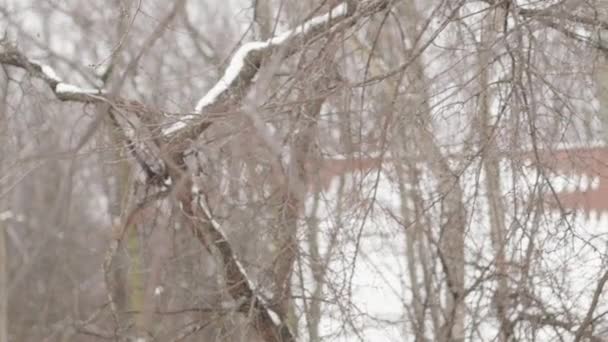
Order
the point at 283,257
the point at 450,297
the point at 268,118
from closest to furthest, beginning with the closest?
the point at 268,118, the point at 283,257, the point at 450,297

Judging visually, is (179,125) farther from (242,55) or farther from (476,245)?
(476,245)

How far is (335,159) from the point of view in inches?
274

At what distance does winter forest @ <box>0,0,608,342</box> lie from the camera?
18.8 feet

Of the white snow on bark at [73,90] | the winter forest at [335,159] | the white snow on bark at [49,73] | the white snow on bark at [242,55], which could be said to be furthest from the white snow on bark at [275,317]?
the white snow on bark at [49,73]

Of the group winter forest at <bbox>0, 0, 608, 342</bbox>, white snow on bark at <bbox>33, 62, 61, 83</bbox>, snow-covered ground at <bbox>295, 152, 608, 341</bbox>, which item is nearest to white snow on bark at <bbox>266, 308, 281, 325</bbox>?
winter forest at <bbox>0, 0, 608, 342</bbox>

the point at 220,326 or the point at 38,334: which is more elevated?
the point at 38,334

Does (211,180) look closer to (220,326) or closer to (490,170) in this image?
(220,326)

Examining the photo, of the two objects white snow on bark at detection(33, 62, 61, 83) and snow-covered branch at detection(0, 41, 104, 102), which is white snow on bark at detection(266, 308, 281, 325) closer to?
snow-covered branch at detection(0, 41, 104, 102)

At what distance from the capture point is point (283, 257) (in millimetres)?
6668

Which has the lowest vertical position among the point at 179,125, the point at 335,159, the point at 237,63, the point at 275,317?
the point at 275,317

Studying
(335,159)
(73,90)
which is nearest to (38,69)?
(73,90)

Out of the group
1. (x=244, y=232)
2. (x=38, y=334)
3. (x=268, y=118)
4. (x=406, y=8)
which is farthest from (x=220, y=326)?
(x=38, y=334)

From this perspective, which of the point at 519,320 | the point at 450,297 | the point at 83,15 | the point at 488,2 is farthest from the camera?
the point at 450,297

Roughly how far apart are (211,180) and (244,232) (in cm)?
42
